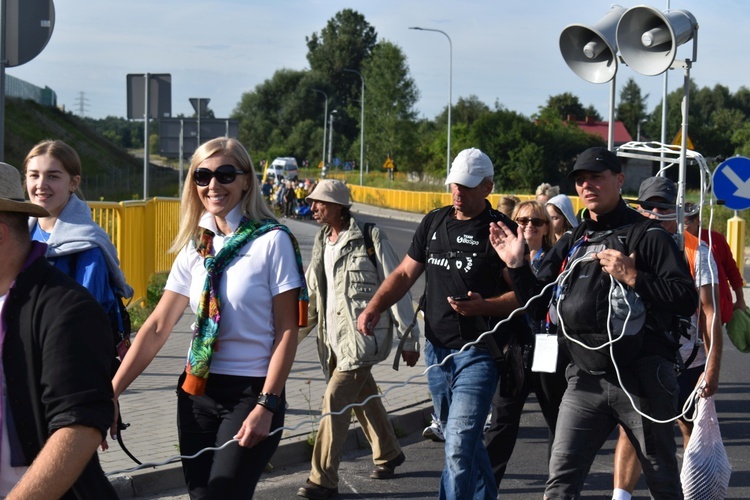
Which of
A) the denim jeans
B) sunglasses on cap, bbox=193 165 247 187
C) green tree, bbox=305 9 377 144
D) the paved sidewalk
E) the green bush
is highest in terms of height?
green tree, bbox=305 9 377 144

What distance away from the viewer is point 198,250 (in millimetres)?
3949

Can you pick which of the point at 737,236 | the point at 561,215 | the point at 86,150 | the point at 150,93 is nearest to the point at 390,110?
the point at 86,150

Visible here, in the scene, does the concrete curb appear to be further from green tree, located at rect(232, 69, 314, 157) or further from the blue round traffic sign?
green tree, located at rect(232, 69, 314, 157)

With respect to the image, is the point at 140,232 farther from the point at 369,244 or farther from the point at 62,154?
the point at 62,154

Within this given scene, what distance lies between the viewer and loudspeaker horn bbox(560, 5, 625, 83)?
7.39m

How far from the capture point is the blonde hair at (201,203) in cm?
391

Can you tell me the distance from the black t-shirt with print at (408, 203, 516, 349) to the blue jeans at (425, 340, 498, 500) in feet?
0.33

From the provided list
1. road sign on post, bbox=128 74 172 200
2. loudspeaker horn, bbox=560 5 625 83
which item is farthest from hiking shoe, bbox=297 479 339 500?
road sign on post, bbox=128 74 172 200

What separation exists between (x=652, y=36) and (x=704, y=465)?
2.49 metres

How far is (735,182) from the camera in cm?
1566

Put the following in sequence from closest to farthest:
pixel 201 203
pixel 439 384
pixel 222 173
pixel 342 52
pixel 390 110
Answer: pixel 222 173 < pixel 201 203 < pixel 439 384 < pixel 390 110 < pixel 342 52

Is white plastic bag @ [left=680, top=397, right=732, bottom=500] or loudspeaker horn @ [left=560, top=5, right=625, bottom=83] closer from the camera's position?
white plastic bag @ [left=680, top=397, right=732, bottom=500]

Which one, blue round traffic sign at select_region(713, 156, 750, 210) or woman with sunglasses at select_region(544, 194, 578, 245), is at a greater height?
blue round traffic sign at select_region(713, 156, 750, 210)

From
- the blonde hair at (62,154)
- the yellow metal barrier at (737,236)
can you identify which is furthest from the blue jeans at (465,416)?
the yellow metal barrier at (737,236)
